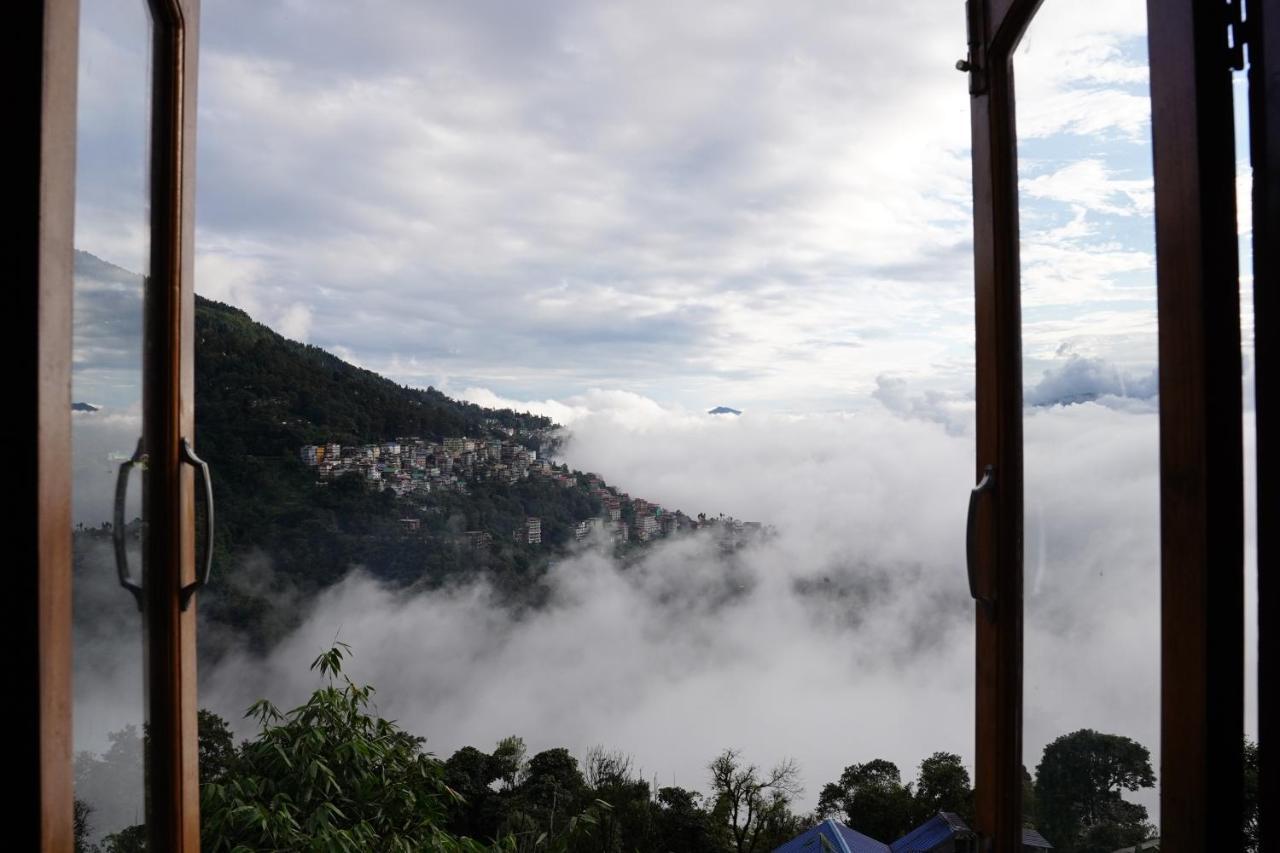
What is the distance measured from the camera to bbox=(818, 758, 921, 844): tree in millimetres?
2885

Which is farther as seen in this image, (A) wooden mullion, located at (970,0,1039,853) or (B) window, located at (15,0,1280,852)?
(A) wooden mullion, located at (970,0,1039,853)

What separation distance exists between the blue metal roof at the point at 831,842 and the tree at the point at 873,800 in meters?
0.12

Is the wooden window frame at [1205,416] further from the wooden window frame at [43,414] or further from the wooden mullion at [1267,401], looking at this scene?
the wooden window frame at [43,414]

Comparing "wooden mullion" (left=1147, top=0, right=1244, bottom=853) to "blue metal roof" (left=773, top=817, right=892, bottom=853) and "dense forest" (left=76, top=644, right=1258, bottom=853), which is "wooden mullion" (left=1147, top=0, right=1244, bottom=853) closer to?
"dense forest" (left=76, top=644, right=1258, bottom=853)

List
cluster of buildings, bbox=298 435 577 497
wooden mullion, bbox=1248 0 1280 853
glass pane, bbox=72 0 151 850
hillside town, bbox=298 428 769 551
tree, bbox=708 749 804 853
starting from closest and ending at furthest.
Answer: wooden mullion, bbox=1248 0 1280 853, glass pane, bbox=72 0 151 850, tree, bbox=708 749 804 853, hillside town, bbox=298 428 769 551, cluster of buildings, bbox=298 435 577 497

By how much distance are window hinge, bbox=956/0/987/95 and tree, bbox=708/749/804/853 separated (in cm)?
274

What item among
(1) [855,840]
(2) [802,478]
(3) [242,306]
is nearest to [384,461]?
(3) [242,306]

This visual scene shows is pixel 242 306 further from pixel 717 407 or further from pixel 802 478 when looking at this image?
pixel 802 478

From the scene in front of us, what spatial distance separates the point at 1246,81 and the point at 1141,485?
40cm

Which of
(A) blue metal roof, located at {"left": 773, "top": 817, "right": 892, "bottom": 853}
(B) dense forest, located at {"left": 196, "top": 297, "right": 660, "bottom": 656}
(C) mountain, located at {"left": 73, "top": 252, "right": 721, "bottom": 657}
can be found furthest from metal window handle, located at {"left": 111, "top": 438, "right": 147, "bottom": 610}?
(B) dense forest, located at {"left": 196, "top": 297, "right": 660, "bottom": 656}

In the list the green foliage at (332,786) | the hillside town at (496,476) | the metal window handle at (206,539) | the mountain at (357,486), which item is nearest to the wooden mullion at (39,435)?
the metal window handle at (206,539)

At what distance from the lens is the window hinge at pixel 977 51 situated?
1.11 metres

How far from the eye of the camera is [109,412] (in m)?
0.89

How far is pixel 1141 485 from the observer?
2.74ft
